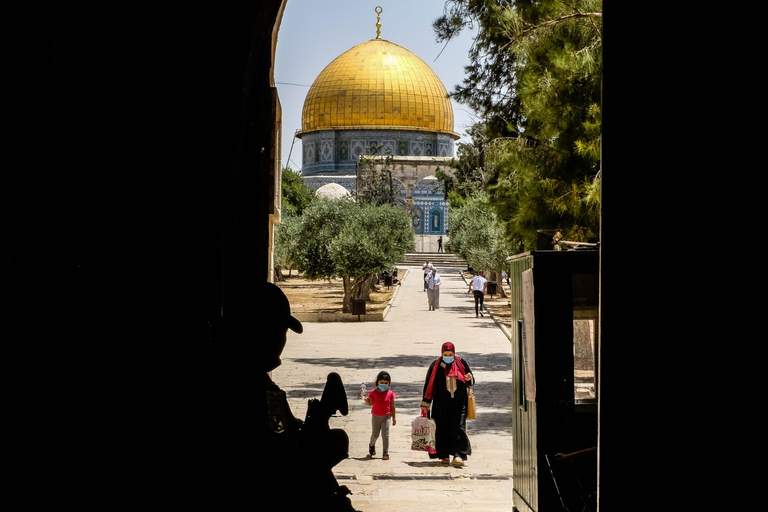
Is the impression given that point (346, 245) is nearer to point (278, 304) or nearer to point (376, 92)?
point (278, 304)

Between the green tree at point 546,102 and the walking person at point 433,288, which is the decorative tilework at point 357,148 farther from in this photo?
the green tree at point 546,102

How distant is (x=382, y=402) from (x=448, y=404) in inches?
22.7

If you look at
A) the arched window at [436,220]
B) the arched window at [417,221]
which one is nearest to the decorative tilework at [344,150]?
the arched window at [417,221]

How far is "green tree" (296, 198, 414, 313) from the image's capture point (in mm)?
27109

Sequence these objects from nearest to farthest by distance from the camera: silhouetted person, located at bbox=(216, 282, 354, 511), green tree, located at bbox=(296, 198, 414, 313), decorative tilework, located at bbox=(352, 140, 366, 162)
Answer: silhouetted person, located at bbox=(216, 282, 354, 511) < green tree, located at bbox=(296, 198, 414, 313) < decorative tilework, located at bbox=(352, 140, 366, 162)

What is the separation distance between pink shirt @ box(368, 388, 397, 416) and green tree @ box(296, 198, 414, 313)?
1699cm

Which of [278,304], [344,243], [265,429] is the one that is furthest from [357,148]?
[265,429]

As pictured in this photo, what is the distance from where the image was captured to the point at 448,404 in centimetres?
858

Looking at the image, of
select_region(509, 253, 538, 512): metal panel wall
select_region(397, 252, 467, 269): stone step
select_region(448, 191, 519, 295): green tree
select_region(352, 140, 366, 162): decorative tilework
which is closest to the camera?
select_region(509, 253, 538, 512): metal panel wall

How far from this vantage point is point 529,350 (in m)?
5.79

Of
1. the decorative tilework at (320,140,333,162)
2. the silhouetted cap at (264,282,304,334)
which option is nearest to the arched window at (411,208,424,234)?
the decorative tilework at (320,140,333,162)

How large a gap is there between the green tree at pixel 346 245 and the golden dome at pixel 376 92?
1297 inches

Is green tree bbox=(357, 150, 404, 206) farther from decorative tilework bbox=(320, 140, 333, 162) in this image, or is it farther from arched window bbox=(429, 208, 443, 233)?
decorative tilework bbox=(320, 140, 333, 162)

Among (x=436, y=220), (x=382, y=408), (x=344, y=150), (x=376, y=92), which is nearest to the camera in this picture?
(x=382, y=408)
